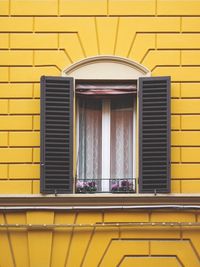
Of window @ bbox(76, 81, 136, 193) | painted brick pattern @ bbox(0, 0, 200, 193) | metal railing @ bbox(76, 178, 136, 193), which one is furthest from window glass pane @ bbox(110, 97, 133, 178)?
painted brick pattern @ bbox(0, 0, 200, 193)

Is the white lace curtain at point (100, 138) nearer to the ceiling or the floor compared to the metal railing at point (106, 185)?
nearer to the ceiling

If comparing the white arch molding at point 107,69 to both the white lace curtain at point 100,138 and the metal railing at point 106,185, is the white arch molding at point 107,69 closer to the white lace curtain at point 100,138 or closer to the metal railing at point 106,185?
the white lace curtain at point 100,138

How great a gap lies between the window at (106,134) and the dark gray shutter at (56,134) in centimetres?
32

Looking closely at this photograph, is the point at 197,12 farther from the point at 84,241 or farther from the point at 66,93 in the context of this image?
the point at 84,241

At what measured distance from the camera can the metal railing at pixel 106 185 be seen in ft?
46.1

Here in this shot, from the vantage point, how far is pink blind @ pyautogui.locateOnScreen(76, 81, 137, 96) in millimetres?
14180

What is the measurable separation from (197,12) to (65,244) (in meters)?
4.14

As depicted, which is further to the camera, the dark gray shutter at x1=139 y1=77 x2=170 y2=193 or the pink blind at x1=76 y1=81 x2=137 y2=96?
the pink blind at x1=76 y1=81 x2=137 y2=96

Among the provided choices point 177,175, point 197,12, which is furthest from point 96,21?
point 177,175

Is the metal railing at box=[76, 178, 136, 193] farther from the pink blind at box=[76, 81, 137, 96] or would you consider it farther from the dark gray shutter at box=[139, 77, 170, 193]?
the pink blind at box=[76, 81, 137, 96]

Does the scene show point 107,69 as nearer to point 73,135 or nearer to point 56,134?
point 73,135

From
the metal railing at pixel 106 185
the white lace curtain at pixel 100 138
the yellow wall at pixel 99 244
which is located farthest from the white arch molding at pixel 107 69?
the yellow wall at pixel 99 244

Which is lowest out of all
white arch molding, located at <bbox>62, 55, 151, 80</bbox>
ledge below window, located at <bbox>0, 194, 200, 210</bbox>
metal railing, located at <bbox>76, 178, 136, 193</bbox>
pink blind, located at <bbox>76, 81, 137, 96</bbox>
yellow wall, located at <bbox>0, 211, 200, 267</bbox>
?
yellow wall, located at <bbox>0, 211, 200, 267</bbox>

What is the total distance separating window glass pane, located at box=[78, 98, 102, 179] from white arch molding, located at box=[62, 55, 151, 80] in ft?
1.56
